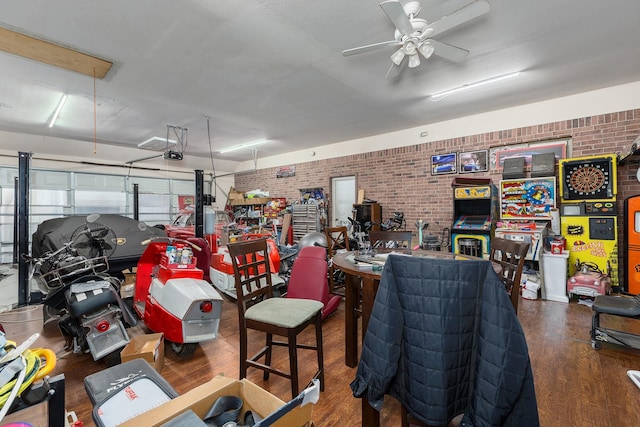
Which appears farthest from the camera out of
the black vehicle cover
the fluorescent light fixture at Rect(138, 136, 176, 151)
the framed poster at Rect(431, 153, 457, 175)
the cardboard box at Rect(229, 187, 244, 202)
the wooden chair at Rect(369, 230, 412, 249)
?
the cardboard box at Rect(229, 187, 244, 202)

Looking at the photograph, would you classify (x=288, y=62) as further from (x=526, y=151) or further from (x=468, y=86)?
(x=526, y=151)

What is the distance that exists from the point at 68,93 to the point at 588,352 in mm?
7769

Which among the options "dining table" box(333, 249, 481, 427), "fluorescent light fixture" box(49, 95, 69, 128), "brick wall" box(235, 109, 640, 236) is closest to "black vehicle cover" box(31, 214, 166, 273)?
"fluorescent light fixture" box(49, 95, 69, 128)

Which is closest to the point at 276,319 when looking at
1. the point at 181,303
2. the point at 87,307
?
the point at 181,303

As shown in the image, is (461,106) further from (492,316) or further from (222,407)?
(222,407)

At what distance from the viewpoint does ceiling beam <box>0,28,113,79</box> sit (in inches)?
124

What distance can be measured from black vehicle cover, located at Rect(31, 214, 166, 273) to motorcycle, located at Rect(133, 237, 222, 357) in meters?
1.62

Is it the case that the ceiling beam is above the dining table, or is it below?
above

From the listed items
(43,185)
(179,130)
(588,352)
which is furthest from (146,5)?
(43,185)

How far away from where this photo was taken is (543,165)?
4742 millimetres

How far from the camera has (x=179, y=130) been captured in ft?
22.9

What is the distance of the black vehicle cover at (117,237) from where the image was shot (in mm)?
4309

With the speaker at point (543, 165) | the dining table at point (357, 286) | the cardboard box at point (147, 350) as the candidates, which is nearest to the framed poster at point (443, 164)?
the speaker at point (543, 165)

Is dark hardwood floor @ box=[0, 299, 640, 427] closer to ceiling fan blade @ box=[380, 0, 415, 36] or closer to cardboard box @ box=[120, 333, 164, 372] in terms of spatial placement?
cardboard box @ box=[120, 333, 164, 372]
